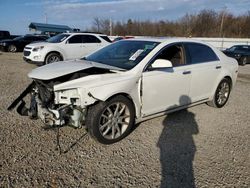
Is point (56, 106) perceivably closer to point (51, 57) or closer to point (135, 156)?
point (135, 156)

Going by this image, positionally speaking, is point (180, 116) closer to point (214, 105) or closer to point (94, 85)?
point (214, 105)

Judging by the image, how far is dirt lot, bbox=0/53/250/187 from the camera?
2926 mm

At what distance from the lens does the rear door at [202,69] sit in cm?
473

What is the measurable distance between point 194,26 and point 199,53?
206 ft

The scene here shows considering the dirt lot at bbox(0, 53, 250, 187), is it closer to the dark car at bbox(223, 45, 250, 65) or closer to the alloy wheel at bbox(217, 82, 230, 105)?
the alloy wheel at bbox(217, 82, 230, 105)

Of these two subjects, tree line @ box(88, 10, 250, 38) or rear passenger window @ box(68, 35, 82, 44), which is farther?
tree line @ box(88, 10, 250, 38)

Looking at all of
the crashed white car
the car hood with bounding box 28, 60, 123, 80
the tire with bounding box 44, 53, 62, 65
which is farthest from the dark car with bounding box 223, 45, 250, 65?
the car hood with bounding box 28, 60, 123, 80

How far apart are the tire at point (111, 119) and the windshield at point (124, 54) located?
2.09 feet

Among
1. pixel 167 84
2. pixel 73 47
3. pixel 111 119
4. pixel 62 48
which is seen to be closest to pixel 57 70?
pixel 111 119

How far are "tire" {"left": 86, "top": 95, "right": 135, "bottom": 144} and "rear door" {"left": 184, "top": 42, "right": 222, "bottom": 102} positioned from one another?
1.58 m

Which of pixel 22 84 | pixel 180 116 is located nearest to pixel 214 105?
pixel 180 116

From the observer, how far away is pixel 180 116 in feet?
16.5

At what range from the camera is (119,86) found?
3.59 meters

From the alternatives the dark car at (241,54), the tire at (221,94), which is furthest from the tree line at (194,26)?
the tire at (221,94)
